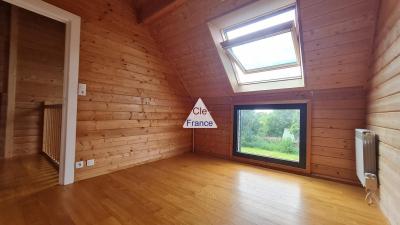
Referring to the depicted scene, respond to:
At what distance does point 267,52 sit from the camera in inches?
110

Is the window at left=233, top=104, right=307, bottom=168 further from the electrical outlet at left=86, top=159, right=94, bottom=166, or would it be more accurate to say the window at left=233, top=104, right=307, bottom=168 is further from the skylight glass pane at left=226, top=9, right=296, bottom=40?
the electrical outlet at left=86, top=159, right=94, bottom=166

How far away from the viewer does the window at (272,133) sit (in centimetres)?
291

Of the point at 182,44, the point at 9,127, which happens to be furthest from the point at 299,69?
the point at 9,127

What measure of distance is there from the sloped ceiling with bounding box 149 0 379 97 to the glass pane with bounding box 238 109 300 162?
60cm

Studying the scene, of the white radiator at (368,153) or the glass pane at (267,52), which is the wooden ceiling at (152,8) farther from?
the white radiator at (368,153)

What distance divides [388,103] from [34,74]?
5.14 meters

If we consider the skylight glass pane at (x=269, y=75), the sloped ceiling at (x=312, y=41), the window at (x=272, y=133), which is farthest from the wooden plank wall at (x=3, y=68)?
the window at (x=272, y=133)

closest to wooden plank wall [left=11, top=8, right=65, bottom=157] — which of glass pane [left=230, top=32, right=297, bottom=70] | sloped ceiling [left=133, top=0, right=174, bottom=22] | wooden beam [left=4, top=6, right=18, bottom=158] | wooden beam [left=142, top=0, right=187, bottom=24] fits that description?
wooden beam [left=4, top=6, right=18, bottom=158]

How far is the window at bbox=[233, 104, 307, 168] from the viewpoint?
114 inches

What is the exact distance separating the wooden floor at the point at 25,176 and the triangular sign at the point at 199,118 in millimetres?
2437

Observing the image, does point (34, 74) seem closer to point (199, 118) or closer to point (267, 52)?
point (199, 118)

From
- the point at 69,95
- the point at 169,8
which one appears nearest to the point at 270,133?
the point at 169,8

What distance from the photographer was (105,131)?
104 inches

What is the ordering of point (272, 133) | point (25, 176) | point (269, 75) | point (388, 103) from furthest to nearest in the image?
1. point (272, 133)
2. point (269, 75)
3. point (25, 176)
4. point (388, 103)
